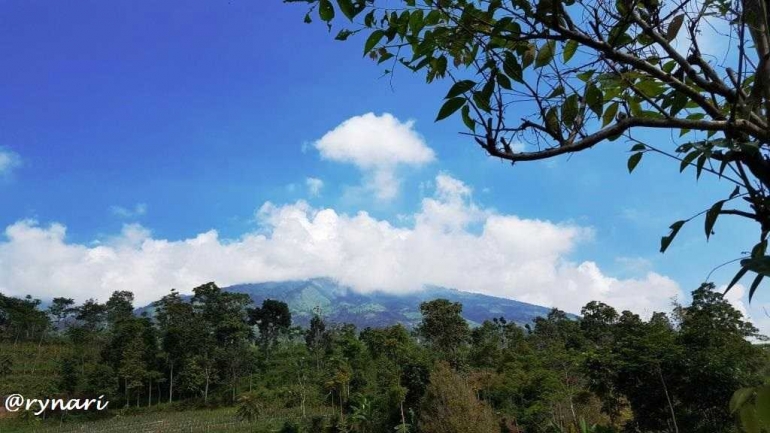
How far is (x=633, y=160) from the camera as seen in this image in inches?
33.7

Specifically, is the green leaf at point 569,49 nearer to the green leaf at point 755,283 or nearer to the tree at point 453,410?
the green leaf at point 755,283

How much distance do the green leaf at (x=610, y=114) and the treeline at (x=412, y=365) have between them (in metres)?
0.47

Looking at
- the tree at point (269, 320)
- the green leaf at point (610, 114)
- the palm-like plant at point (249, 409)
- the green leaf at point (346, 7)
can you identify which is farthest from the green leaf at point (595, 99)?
the tree at point (269, 320)

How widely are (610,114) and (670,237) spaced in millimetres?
276

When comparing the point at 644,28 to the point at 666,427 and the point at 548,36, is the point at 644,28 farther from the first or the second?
the point at 666,427

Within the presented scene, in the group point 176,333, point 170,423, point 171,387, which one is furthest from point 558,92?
point 171,387

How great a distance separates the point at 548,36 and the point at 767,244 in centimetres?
50

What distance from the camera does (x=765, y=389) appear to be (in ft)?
1.55

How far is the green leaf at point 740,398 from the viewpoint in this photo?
0.53 metres

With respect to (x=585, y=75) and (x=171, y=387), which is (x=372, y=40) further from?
(x=171, y=387)

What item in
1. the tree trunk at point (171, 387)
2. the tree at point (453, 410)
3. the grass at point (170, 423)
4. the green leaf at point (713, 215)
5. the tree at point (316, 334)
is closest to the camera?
the green leaf at point (713, 215)

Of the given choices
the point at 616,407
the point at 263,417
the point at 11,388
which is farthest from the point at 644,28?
the point at 11,388

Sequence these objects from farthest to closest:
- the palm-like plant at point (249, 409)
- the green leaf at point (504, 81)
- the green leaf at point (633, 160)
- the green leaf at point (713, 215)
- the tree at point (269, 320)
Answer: the tree at point (269, 320) → the palm-like plant at point (249, 409) → the green leaf at point (504, 81) → the green leaf at point (633, 160) → the green leaf at point (713, 215)

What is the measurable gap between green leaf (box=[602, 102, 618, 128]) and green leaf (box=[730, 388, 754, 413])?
54 centimetres
